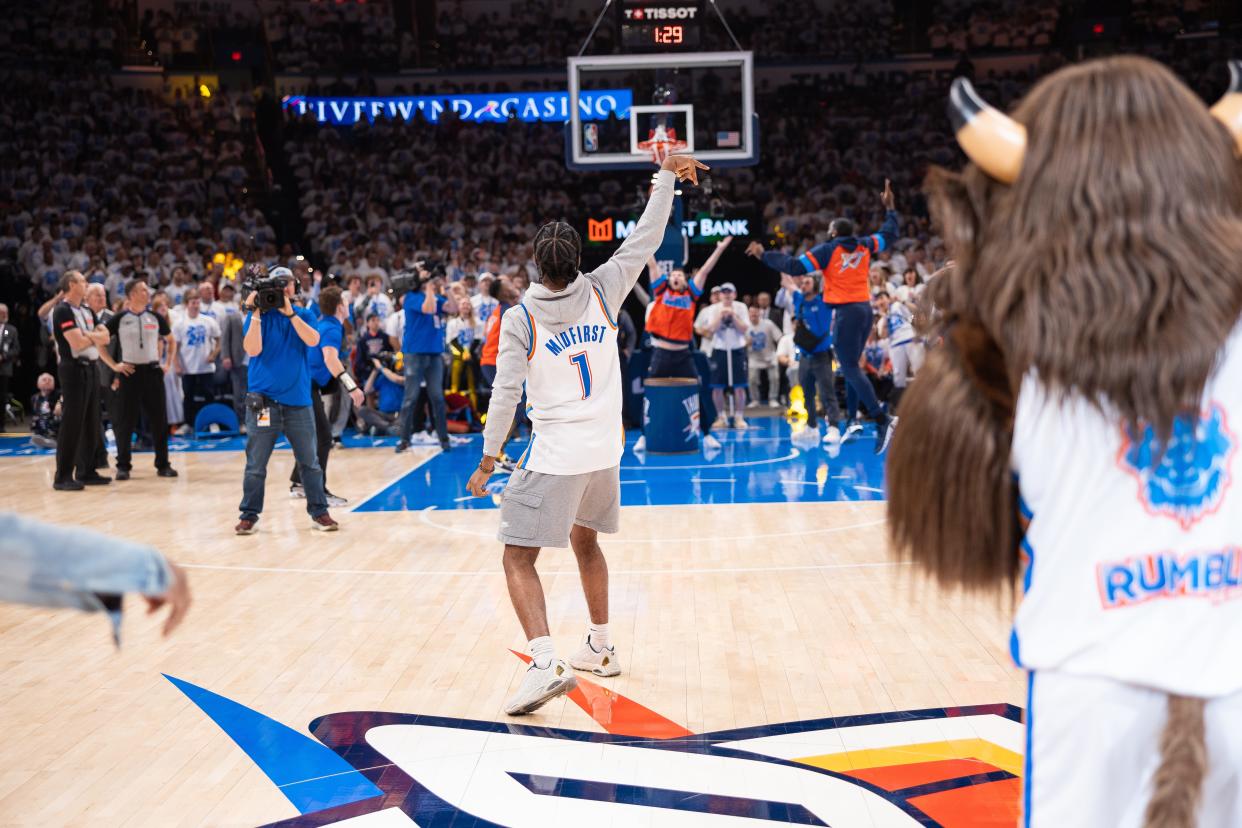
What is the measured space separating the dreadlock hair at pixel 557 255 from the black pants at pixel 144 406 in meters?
7.73

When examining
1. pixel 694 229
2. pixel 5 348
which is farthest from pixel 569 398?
pixel 694 229

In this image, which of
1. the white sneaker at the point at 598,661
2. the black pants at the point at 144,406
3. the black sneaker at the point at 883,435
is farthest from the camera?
the black sneaker at the point at 883,435

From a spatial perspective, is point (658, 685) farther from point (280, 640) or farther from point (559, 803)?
point (280, 640)

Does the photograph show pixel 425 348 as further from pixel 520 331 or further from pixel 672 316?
pixel 520 331

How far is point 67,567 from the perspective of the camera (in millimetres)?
1708

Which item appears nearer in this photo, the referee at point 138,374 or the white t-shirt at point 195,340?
the referee at point 138,374

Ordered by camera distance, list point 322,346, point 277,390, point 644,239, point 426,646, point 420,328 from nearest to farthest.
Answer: point 644,239
point 426,646
point 277,390
point 322,346
point 420,328

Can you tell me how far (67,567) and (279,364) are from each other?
6.25 m

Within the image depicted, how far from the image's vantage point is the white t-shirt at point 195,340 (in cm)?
1416

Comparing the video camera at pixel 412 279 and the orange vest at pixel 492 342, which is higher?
the video camera at pixel 412 279

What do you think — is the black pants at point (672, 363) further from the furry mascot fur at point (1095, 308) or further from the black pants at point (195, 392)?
the furry mascot fur at point (1095, 308)

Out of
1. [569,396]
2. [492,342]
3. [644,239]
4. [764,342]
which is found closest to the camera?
[569,396]

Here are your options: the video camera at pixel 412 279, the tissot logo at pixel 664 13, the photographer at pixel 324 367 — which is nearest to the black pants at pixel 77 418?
the photographer at pixel 324 367

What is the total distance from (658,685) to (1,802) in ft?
7.45
